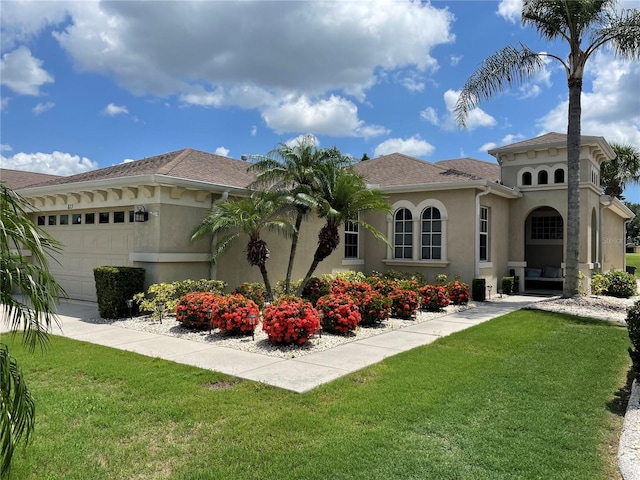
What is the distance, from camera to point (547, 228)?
2219 cm

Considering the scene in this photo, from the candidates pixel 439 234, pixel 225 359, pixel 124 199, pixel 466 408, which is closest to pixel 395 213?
pixel 439 234

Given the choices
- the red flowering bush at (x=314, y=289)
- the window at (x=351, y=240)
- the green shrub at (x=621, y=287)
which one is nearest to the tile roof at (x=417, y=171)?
the window at (x=351, y=240)

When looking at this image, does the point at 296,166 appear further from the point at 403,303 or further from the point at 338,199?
the point at 403,303

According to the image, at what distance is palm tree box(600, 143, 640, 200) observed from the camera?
28188mm

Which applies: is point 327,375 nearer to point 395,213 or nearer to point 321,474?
point 321,474

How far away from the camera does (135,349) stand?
817 centimetres

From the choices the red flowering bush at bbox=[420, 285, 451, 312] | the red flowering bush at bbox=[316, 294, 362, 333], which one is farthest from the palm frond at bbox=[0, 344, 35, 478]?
the red flowering bush at bbox=[420, 285, 451, 312]

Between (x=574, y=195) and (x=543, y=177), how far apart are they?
12.6 ft

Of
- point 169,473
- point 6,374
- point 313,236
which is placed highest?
point 313,236

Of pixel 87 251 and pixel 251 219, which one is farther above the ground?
pixel 251 219

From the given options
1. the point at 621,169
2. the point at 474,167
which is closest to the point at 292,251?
the point at 474,167

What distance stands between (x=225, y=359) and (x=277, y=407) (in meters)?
2.53

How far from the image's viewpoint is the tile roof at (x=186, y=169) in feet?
43.2

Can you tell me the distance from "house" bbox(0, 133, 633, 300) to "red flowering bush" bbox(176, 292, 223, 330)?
239cm
